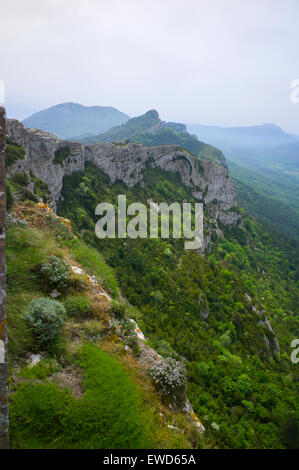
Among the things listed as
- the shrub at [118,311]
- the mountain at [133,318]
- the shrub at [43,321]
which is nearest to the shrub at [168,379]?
the mountain at [133,318]

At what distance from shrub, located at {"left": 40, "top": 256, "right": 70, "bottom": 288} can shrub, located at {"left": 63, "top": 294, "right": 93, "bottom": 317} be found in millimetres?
597

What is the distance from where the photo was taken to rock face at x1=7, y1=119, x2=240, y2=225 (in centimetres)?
2986

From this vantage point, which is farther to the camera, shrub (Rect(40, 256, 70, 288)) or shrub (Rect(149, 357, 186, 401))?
shrub (Rect(40, 256, 70, 288))

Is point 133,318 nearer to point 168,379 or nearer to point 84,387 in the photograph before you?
point 168,379

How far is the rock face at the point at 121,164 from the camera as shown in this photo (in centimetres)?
2986

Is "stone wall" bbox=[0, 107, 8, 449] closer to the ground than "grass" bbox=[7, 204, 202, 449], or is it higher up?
higher up

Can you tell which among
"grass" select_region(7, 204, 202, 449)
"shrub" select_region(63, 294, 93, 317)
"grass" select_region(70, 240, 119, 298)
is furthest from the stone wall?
"grass" select_region(70, 240, 119, 298)
